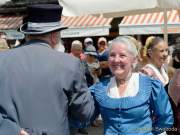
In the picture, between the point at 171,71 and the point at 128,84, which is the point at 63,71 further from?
the point at 171,71

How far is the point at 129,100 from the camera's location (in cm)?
336

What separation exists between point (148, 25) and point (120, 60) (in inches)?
512

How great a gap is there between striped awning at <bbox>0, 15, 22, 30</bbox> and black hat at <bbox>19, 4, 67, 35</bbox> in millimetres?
18005

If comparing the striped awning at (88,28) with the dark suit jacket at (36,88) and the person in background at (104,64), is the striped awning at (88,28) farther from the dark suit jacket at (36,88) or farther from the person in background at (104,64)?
the dark suit jacket at (36,88)

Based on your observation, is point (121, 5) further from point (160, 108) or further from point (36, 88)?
point (36, 88)

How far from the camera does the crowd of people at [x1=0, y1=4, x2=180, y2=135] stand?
9.52 ft

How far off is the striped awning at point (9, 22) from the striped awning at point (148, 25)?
20.9ft

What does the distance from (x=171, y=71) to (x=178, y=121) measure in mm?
1129

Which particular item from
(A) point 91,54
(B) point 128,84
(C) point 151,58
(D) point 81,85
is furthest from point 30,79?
(A) point 91,54

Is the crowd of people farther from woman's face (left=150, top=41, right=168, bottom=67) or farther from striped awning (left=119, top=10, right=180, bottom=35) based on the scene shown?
striped awning (left=119, top=10, right=180, bottom=35)

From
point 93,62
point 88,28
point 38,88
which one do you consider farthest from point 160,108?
point 88,28

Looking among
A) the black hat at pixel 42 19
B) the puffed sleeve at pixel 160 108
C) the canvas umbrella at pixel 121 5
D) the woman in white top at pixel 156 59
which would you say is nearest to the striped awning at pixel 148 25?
the canvas umbrella at pixel 121 5

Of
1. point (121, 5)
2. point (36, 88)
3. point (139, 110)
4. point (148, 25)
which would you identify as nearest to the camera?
point (36, 88)

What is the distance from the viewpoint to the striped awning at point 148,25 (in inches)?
610
